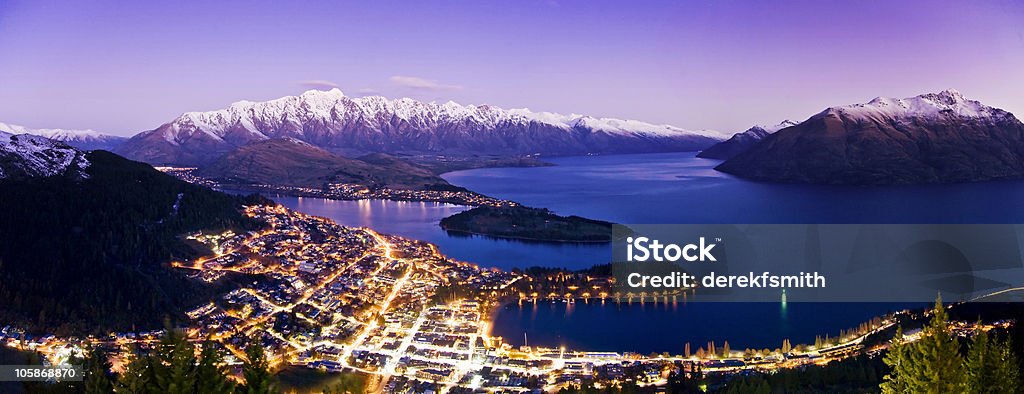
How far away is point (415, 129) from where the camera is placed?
142m

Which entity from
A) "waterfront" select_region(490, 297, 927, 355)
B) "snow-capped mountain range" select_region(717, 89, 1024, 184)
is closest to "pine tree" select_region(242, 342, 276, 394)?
"waterfront" select_region(490, 297, 927, 355)

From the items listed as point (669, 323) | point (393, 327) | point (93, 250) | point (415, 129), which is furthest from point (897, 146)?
point (415, 129)

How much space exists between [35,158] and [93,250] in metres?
7.51

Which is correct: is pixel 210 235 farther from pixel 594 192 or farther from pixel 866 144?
pixel 866 144

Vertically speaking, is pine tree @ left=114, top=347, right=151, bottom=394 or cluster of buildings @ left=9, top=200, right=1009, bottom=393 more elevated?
pine tree @ left=114, top=347, right=151, bottom=394

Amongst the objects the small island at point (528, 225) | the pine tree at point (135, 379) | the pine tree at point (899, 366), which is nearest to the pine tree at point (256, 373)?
the pine tree at point (135, 379)

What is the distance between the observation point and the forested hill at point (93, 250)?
13.4 m

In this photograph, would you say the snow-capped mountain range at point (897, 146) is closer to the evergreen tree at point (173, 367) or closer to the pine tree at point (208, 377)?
the pine tree at point (208, 377)

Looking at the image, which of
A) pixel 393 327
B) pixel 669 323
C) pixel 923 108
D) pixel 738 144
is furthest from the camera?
pixel 738 144

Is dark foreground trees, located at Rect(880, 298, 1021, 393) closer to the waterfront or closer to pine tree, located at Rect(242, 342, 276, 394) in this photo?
pine tree, located at Rect(242, 342, 276, 394)

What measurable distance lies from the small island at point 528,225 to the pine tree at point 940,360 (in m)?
23.1

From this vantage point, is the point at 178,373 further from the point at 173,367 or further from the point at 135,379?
the point at 135,379

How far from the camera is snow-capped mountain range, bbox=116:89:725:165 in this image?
122 meters

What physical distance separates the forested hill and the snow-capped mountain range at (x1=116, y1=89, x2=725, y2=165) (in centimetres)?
8457
